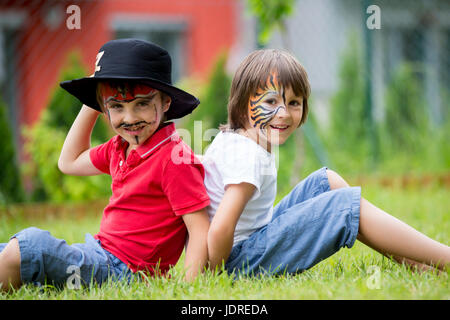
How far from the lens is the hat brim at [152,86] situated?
215 cm

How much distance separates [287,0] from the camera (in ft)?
15.7

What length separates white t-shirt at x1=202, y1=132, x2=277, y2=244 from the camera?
2102 mm

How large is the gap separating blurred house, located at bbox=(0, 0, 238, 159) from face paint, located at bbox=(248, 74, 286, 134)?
222 inches

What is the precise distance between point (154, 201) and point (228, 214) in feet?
1.14

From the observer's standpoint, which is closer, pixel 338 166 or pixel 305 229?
pixel 305 229

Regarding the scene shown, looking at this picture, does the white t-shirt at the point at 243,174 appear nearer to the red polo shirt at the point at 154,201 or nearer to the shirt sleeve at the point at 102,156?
the red polo shirt at the point at 154,201

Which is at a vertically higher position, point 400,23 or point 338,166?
point 400,23

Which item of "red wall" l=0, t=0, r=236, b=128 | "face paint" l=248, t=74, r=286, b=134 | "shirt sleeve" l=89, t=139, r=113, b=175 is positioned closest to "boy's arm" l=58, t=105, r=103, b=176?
A: "shirt sleeve" l=89, t=139, r=113, b=175

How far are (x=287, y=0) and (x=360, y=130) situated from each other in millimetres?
2065

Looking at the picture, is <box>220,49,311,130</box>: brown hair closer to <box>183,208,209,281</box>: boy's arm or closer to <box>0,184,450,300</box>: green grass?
<box>183,208,209,281</box>: boy's arm
